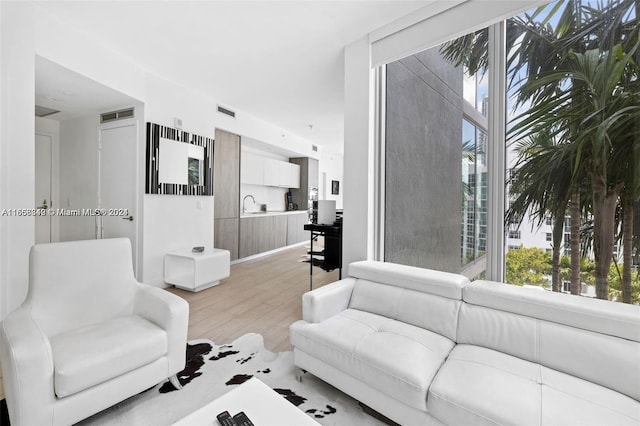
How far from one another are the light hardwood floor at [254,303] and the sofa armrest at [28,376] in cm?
83

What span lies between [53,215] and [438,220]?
572cm

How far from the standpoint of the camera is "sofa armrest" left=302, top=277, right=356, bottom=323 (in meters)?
1.91

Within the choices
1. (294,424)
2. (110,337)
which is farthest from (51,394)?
(294,424)

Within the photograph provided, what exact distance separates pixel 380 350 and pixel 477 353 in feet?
1.77

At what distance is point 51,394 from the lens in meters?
1.33

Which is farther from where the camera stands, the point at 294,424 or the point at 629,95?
the point at 629,95

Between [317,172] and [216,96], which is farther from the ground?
[216,96]

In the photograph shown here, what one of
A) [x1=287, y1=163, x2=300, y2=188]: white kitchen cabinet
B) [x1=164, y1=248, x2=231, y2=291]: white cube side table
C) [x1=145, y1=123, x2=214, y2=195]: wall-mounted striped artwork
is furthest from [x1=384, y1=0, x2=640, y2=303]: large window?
[x1=287, y1=163, x2=300, y2=188]: white kitchen cabinet

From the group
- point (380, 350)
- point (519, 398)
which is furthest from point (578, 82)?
point (380, 350)

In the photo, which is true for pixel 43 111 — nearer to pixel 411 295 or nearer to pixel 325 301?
pixel 325 301

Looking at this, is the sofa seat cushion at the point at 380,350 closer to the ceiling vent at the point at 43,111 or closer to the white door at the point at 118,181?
the white door at the point at 118,181

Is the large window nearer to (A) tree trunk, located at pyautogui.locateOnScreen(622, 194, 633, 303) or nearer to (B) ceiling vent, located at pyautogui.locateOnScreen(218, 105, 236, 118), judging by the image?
(A) tree trunk, located at pyautogui.locateOnScreen(622, 194, 633, 303)

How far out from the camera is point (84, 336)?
1.64 metres

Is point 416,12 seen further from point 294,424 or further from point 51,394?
point 51,394
